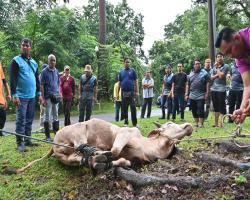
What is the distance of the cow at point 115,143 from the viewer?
570 cm

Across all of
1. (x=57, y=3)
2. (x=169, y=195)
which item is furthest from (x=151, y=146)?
(x=57, y=3)

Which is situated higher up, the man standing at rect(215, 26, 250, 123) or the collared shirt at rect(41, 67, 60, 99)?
the man standing at rect(215, 26, 250, 123)

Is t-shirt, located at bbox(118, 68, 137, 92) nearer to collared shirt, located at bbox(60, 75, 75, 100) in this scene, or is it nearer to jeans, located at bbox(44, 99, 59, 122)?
collared shirt, located at bbox(60, 75, 75, 100)

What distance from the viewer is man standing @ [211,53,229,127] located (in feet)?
33.0

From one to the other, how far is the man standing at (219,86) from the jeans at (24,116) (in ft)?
15.7

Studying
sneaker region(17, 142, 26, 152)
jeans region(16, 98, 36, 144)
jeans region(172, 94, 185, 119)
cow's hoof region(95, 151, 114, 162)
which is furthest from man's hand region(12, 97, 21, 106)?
jeans region(172, 94, 185, 119)

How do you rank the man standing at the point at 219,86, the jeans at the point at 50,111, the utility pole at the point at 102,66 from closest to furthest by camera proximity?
the jeans at the point at 50,111, the man standing at the point at 219,86, the utility pole at the point at 102,66

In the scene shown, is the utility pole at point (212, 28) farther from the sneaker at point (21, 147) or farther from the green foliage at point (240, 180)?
the green foliage at point (240, 180)

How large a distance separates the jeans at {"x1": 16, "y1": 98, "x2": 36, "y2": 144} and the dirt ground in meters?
2.04

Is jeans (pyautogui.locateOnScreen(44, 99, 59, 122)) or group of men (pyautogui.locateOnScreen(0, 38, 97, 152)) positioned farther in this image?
jeans (pyautogui.locateOnScreen(44, 99, 59, 122))

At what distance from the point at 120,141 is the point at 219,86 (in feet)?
16.6

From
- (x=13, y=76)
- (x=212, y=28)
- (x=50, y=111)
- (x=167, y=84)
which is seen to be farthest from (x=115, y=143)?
(x=212, y=28)

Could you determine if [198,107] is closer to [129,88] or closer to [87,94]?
[129,88]

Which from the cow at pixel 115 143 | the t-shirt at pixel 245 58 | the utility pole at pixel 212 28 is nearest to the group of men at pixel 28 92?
the cow at pixel 115 143
